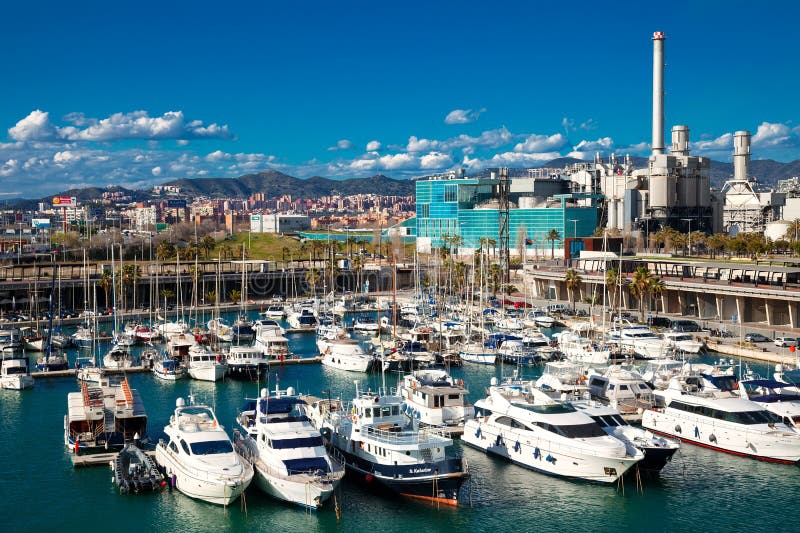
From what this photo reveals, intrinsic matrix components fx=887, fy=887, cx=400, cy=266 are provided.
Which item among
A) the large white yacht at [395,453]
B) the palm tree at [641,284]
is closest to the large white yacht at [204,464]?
the large white yacht at [395,453]

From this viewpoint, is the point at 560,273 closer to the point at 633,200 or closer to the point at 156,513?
the point at 633,200

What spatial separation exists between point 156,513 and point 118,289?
58231 mm

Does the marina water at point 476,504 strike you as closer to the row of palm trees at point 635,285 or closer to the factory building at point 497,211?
the row of palm trees at point 635,285

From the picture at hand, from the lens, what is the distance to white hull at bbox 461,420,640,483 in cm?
2981

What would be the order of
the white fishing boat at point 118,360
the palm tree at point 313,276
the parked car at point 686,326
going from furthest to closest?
the palm tree at point 313,276 → the parked car at point 686,326 → the white fishing boat at point 118,360

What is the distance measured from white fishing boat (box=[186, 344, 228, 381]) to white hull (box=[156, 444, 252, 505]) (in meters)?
19.7

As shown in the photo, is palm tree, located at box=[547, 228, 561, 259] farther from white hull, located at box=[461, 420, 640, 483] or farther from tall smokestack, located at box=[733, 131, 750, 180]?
white hull, located at box=[461, 420, 640, 483]

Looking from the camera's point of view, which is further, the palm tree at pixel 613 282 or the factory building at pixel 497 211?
the factory building at pixel 497 211

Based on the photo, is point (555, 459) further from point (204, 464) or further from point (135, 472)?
point (135, 472)

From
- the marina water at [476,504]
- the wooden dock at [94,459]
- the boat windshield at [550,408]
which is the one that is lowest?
the marina water at [476,504]

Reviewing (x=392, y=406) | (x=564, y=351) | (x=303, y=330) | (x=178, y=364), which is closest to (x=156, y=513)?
(x=392, y=406)

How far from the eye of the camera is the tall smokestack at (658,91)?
467 ft

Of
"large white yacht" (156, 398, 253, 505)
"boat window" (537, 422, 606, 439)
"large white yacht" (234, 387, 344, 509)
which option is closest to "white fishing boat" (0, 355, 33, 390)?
"large white yacht" (156, 398, 253, 505)

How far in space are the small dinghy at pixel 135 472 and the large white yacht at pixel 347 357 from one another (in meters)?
21.9
